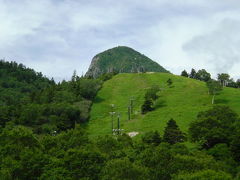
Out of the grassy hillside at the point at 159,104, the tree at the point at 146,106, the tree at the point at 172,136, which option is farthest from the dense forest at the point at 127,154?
the tree at the point at 146,106

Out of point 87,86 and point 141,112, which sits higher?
point 87,86

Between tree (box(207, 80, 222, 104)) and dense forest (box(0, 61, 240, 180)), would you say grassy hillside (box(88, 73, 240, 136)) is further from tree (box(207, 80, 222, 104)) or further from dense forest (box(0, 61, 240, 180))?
dense forest (box(0, 61, 240, 180))

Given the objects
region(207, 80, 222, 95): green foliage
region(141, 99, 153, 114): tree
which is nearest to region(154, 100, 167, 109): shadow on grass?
region(141, 99, 153, 114): tree

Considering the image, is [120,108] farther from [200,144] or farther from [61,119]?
[200,144]

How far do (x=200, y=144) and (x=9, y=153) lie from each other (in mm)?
43006

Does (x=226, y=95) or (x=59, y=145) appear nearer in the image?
(x=59, y=145)

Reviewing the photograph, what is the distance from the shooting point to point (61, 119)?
5325 inches

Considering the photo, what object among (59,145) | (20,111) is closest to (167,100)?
(20,111)

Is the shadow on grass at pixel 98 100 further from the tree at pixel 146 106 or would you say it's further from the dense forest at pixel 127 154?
→ the dense forest at pixel 127 154

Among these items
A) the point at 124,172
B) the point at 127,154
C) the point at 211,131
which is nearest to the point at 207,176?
the point at 124,172

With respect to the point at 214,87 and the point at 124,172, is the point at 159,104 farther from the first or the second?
the point at 124,172

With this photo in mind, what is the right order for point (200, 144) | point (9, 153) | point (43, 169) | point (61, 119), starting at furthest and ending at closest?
point (61, 119) → point (200, 144) → point (9, 153) → point (43, 169)

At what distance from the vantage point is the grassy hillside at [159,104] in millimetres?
127125

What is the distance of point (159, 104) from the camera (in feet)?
500
